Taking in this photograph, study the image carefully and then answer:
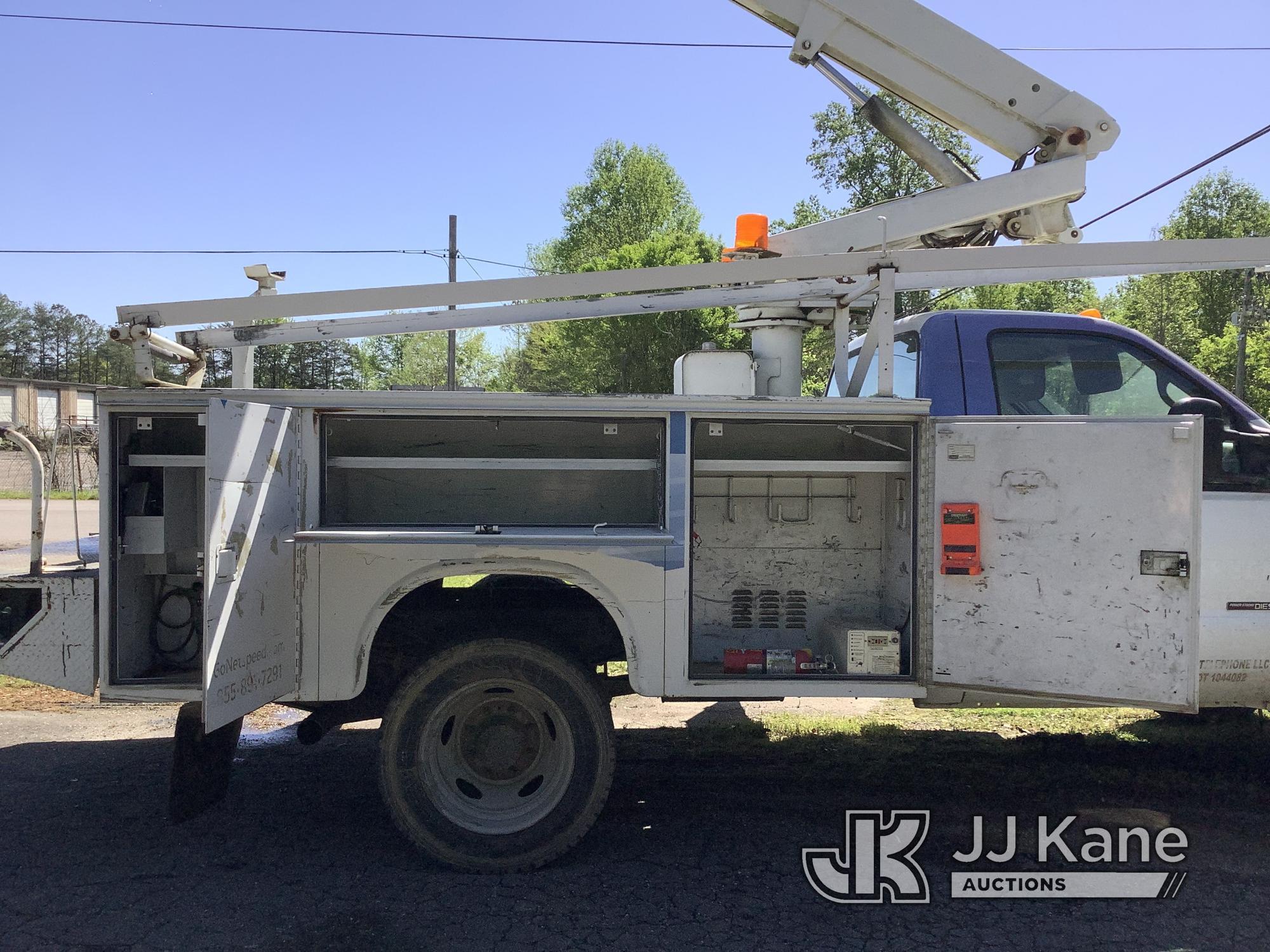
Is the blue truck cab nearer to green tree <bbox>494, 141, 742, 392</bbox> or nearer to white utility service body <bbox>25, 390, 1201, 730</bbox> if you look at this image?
white utility service body <bbox>25, 390, 1201, 730</bbox>

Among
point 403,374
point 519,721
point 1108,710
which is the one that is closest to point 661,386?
point 1108,710

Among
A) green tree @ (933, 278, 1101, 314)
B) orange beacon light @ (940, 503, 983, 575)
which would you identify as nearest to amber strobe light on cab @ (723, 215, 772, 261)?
orange beacon light @ (940, 503, 983, 575)

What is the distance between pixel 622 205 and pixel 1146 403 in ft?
143

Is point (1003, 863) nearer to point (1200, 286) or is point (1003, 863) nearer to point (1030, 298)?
point (1030, 298)

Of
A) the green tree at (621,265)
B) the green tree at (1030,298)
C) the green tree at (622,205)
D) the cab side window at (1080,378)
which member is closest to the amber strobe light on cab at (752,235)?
the cab side window at (1080,378)

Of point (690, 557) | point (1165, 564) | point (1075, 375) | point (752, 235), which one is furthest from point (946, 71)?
point (690, 557)

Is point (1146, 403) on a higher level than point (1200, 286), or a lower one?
lower

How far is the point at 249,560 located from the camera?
3.54 m

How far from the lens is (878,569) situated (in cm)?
470

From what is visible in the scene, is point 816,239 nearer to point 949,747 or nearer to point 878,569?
point 878,569

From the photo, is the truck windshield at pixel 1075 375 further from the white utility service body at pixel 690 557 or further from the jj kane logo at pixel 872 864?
the jj kane logo at pixel 872 864

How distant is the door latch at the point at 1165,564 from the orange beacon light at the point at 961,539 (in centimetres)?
64

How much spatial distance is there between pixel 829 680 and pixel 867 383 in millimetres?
2078

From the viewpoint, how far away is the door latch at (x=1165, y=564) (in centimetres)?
372
